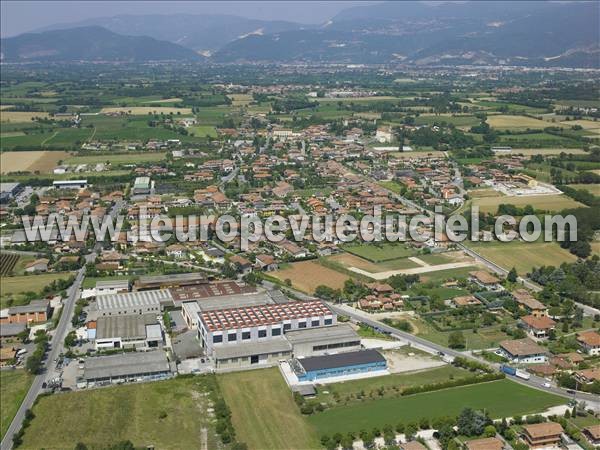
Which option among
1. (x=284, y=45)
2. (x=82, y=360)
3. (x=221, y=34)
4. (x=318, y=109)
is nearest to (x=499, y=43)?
(x=284, y=45)

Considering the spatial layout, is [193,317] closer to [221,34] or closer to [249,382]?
[249,382]

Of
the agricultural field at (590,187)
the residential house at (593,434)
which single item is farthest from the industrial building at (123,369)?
the agricultural field at (590,187)

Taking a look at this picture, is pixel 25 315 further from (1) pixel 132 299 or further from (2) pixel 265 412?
(2) pixel 265 412

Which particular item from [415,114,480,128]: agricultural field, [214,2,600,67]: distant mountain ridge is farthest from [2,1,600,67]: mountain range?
[415,114,480,128]: agricultural field

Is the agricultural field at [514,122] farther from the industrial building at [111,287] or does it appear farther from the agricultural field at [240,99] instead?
the industrial building at [111,287]

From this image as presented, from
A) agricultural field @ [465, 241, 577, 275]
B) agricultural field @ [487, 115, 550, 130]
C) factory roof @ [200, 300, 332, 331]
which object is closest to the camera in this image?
factory roof @ [200, 300, 332, 331]

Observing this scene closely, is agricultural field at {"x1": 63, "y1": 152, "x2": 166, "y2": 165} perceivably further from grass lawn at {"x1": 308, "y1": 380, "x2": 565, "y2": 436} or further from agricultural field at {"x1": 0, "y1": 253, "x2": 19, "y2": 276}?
grass lawn at {"x1": 308, "y1": 380, "x2": 565, "y2": 436}
